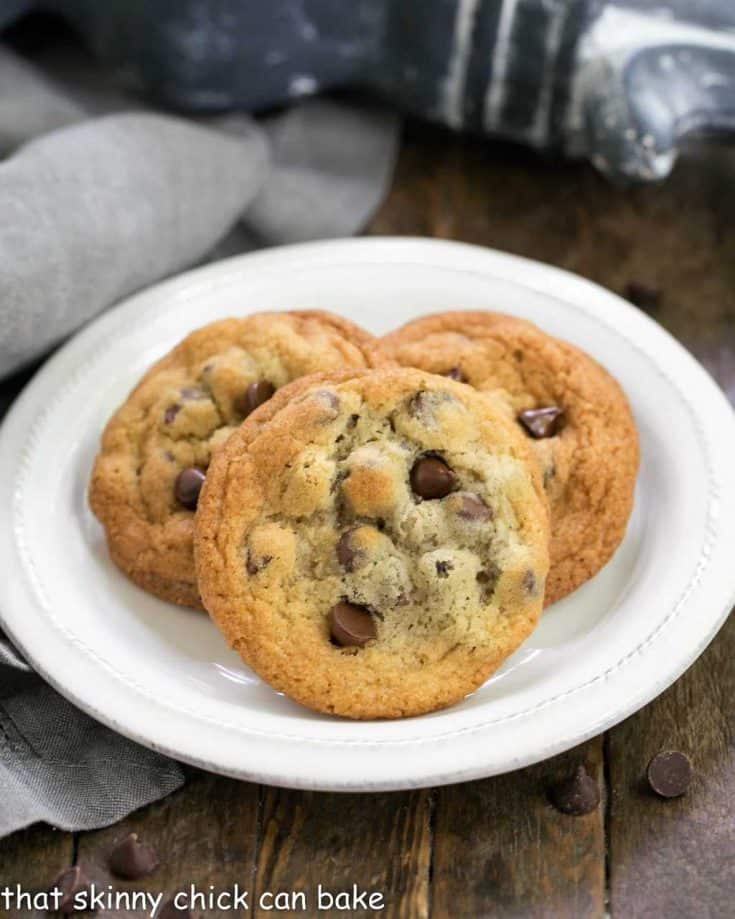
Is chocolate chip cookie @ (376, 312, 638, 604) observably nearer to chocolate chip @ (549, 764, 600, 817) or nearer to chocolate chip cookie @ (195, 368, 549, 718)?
chocolate chip cookie @ (195, 368, 549, 718)

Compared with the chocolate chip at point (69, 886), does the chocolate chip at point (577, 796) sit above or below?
above

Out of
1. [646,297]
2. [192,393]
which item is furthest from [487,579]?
[646,297]

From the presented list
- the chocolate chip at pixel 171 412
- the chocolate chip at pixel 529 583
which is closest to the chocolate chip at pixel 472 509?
the chocolate chip at pixel 529 583

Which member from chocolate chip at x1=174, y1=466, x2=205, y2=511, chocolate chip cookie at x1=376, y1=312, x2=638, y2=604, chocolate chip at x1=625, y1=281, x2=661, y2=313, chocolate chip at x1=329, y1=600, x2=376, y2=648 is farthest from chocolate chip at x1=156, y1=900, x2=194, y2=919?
chocolate chip at x1=625, y1=281, x2=661, y2=313

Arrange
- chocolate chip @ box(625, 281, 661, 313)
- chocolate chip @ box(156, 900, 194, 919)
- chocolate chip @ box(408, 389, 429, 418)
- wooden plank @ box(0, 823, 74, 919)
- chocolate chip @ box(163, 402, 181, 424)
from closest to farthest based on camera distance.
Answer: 1. chocolate chip @ box(156, 900, 194, 919)
2. wooden plank @ box(0, 823, 74, 919)
3. chocolate chip @ box(408, 389, 429, 418)
4. chocolate chip @ box(163, 402, 181, 424)
5. chocolate chip @ box(625, 281, 661, 313)

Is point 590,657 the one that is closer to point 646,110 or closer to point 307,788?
point 307,788

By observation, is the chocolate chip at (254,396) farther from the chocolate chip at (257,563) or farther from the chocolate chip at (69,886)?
Result: the chocolate chip at (69,886)

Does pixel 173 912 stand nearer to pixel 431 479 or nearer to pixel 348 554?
pixel 348 554
